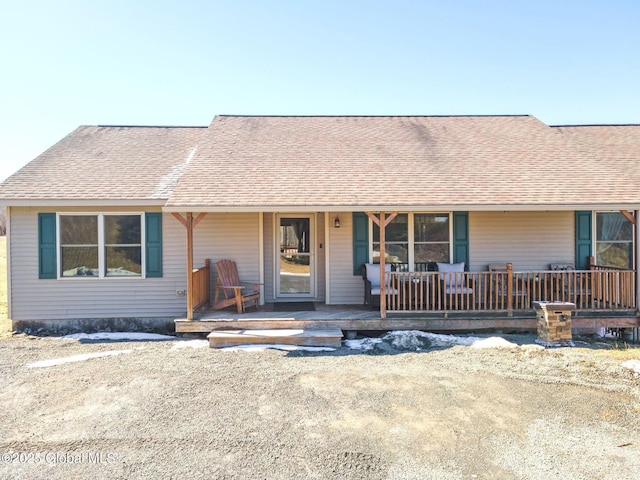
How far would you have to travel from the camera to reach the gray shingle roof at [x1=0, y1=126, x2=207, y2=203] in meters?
7.72

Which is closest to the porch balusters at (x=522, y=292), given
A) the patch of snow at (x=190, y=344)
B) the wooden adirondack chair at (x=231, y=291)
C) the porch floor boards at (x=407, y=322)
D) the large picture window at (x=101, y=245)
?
the porch floor boards at (x=407, y=322)

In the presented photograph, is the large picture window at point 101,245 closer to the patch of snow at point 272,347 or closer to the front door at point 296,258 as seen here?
the front door at point 296,258

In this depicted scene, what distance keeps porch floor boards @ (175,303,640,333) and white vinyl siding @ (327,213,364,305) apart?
129cm

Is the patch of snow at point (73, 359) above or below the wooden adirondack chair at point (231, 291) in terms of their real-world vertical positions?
below

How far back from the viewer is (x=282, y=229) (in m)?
9.08

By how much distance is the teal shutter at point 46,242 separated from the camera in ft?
26.0

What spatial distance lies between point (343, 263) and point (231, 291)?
247cm

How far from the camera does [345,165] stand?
8398mm

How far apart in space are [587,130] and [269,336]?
10432mm

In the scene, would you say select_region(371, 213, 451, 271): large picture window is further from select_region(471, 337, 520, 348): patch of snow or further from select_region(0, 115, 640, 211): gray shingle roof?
select_region(471, 337, 520, 348): patch of snow

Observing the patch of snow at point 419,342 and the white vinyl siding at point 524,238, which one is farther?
the white vinyl siding at point 524,238

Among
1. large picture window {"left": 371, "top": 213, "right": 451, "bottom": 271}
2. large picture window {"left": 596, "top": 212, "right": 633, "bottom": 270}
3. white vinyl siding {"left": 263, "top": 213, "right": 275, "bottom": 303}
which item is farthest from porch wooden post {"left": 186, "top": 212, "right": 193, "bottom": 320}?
large picture window {"left": 596, "top": 212, "right": 633, "bottom": 270}

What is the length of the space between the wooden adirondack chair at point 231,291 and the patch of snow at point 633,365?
20.3ft

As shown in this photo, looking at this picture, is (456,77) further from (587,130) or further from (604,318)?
(604,318)
